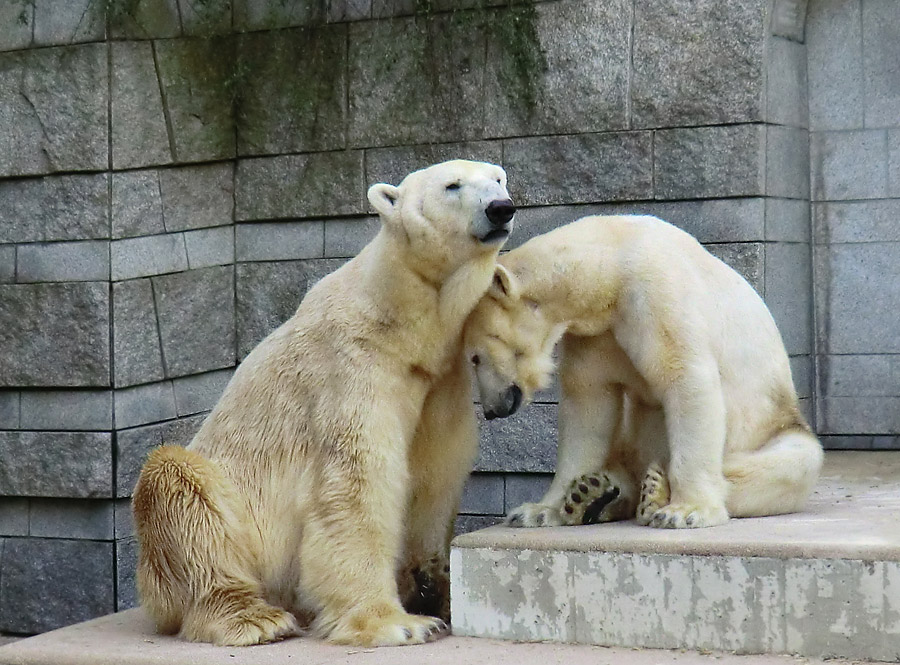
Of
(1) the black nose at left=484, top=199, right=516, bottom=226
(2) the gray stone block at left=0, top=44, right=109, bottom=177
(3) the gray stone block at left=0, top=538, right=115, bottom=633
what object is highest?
(2) the gray stone block at left=0, top=44, right=109, bottom=177

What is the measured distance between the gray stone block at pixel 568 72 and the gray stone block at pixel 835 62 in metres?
1.01

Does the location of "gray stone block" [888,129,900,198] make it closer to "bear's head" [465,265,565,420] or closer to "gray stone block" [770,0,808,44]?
"gray stone block" [770,0,808,44]

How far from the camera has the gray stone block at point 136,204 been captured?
6359 millimetres

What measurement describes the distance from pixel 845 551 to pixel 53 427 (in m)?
4.04

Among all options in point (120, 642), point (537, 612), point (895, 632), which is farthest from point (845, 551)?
point (120, 642)

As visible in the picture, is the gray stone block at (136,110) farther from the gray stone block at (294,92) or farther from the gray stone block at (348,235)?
the gray stone block at (348,235)

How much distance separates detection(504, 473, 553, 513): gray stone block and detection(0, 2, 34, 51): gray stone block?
10.4 feet

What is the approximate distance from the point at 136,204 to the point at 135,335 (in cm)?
63

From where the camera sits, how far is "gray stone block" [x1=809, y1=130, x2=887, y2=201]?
6461 mm

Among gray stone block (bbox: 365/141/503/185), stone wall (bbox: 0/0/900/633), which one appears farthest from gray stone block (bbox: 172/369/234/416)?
gray stone block (bbox: 365/141/503/185)

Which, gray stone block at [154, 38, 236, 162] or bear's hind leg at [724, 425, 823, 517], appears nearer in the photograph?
bear's hind leg at [724, 425, 823, 517]

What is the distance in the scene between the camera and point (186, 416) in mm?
6727

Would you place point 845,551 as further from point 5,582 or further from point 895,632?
point 5,582

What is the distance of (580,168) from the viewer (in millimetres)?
6289
